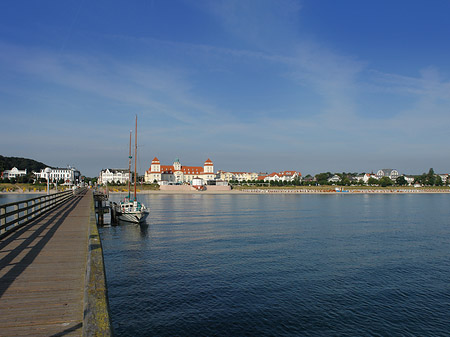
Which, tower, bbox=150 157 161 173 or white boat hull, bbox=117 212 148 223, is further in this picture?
tower, bbox=150 157 161 173

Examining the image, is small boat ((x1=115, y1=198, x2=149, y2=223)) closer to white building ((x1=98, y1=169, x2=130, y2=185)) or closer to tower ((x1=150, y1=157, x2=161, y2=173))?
tower ((x1=150, y1=157, x2=161, y2=173))

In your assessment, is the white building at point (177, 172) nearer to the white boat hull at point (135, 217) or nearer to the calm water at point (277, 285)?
the white boat hull at point (135, 217)

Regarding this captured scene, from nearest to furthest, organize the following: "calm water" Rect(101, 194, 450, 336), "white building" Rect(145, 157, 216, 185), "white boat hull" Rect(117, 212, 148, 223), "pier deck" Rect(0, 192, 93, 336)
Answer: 1. "pier deck" Rect(0, 192, 93, 336)
2. "calm water" Rect(101, 194, 450, 336)
3. "white boat hull" Rect(117, 212, 148, 223)
4. "white building" Rect(145, 157, 216, 185)

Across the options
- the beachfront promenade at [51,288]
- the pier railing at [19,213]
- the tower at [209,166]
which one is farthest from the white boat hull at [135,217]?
the tower at [209,166]

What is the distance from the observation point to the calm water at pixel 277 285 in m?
11.9

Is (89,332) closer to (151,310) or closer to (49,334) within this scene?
(49,334)

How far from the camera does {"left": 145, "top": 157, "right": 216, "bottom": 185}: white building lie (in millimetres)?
183250

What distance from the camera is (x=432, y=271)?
1875 cm

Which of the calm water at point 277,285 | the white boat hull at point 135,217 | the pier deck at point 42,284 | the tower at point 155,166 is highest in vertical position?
the tower at point 155,166

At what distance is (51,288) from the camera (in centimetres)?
733

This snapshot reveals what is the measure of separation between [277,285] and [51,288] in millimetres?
10939

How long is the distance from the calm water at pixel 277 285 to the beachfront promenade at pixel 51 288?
3.40 m

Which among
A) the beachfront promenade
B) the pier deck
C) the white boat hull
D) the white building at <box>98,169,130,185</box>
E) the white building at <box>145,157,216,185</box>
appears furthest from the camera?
the white building at <box>145,157,216,185</box>

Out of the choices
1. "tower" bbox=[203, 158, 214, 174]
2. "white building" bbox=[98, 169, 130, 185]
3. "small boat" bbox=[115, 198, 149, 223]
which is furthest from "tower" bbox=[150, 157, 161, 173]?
"small boat" bbox=[115, 198, 149, 223]
